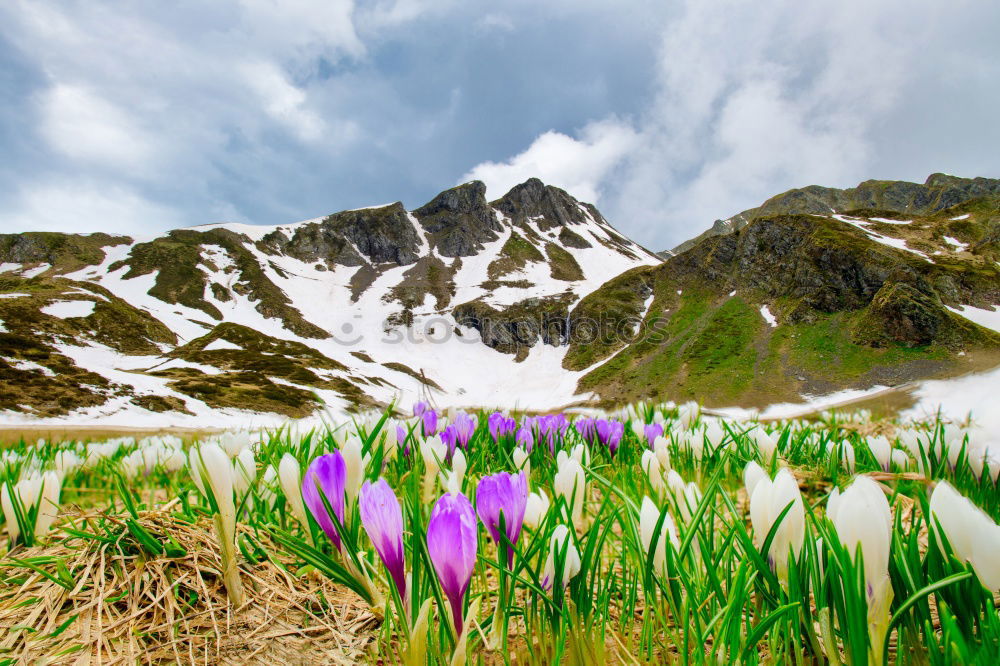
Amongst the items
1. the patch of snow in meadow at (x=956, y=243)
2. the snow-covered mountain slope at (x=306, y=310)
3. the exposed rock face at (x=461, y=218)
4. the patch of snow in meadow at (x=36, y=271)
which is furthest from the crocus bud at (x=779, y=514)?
the exposed rock face at (x=461, y=218)

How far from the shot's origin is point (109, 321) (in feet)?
216

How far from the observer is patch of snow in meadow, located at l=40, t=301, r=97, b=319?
202 feet

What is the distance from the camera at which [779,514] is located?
3.65 ft

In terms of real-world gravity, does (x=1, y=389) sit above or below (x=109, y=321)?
below

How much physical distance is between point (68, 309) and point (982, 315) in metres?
124

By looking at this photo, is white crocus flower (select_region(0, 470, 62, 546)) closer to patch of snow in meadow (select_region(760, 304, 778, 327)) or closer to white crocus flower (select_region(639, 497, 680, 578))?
white crocus flower (select_region(639, 497, 680, 578))

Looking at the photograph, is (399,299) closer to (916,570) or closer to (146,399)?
(146,399)

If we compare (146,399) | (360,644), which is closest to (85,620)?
(360,644)

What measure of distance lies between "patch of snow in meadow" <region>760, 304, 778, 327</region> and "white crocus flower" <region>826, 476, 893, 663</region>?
85.3m

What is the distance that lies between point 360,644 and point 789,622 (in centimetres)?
105

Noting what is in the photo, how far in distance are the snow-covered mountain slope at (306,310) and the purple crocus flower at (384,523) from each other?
33.5 meters

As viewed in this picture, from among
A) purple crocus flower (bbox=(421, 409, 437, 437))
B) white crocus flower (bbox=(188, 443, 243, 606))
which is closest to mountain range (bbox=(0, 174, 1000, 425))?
purple crocus flower (bbox=(421, 409, 437, 437))

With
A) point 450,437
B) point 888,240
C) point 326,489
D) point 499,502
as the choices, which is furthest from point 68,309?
point 888,240

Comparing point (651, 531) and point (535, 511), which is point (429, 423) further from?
point (651, 531)
